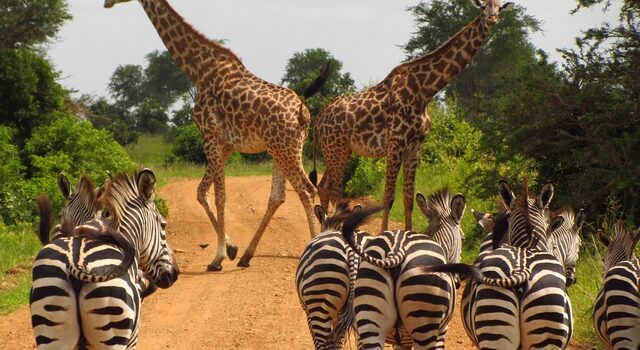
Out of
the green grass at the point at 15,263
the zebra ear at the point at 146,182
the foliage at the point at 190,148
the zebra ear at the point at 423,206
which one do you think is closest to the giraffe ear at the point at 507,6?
the zebra ear at the point at 423,206

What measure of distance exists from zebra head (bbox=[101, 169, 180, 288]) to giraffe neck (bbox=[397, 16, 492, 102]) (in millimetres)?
7126

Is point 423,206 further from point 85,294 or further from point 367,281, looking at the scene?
point 85,294

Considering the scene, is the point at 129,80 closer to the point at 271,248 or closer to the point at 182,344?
the point at 271,248

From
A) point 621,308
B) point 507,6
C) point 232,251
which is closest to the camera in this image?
point 621,308

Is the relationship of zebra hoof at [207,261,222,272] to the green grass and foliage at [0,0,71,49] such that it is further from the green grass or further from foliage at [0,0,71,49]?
foliage at [0,0,71,49]

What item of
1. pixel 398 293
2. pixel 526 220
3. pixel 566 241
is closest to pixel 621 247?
pixel 526 220

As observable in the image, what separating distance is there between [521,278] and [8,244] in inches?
365

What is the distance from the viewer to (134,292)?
5816mm

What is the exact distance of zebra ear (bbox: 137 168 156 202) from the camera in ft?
22.2

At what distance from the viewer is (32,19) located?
2062 cm

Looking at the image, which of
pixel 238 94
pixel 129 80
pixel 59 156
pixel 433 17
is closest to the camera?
pixel 238 94

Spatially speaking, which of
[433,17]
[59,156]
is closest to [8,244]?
[59,156]

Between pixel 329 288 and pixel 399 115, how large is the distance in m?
6.89

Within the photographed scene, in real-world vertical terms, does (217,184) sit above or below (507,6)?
below
